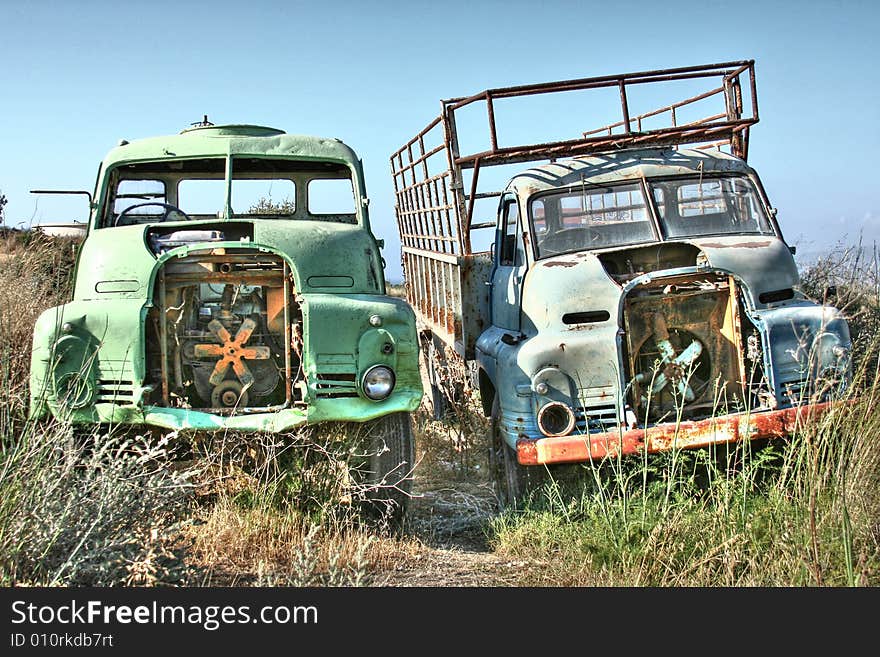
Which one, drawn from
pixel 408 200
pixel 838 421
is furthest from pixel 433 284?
pixel 838 421

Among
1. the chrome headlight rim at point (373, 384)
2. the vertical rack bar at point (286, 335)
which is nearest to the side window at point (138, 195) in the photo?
the vertical rack bar at point (286, 335)

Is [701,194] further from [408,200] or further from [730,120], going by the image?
[408,200]

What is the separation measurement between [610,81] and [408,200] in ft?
12.0

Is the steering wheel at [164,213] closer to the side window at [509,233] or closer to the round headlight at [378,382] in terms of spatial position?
the round headlight at [378,382]

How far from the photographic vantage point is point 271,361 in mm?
4934

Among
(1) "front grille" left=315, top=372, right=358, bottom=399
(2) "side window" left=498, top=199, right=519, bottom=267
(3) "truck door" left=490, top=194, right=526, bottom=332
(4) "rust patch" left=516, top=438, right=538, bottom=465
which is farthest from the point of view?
(2) "side window" left=498, top=199, right=519, bottom=267

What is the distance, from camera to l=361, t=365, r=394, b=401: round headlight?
182 inches

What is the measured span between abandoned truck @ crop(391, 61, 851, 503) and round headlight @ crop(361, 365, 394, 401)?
816 mm

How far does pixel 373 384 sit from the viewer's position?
463 cm

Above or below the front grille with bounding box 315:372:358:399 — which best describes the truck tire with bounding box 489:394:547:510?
below

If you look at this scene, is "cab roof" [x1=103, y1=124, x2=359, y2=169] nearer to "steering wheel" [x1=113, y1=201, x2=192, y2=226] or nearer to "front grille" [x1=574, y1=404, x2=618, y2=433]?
"steering wheel" [x1=113, y1=201, x2=192, y2=226]

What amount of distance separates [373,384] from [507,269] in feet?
6.86

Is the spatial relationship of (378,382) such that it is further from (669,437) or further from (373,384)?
(669,437)

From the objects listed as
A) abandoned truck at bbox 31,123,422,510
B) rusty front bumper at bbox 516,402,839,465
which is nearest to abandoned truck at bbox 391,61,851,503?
rusty front bumper at bbox 516,402,839,465
